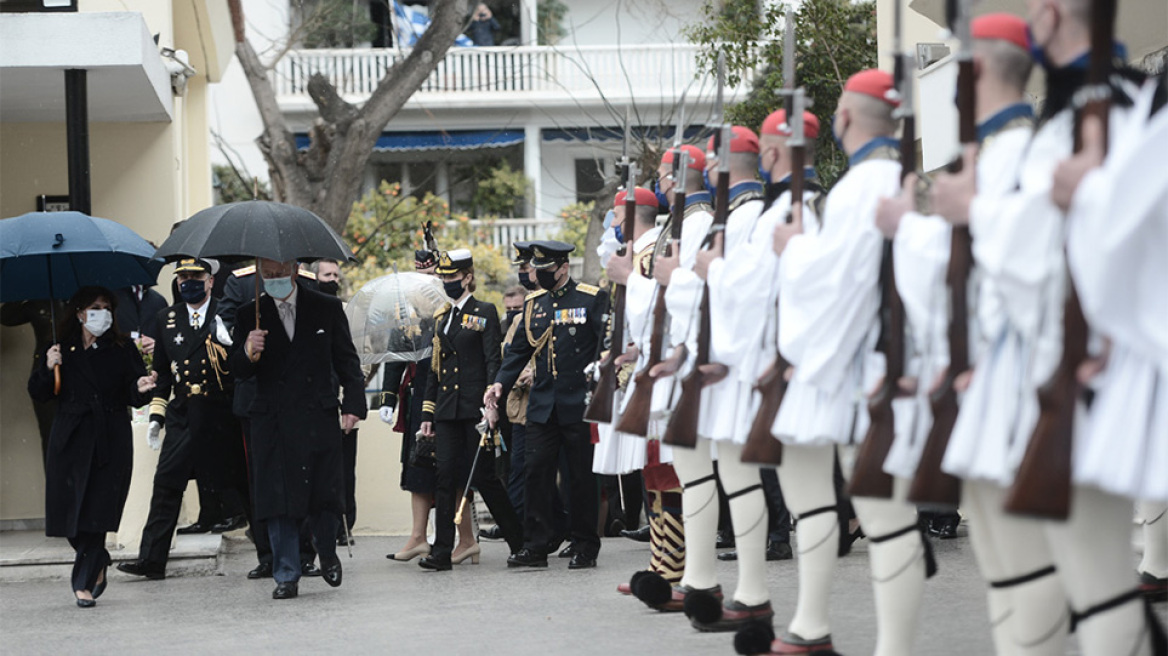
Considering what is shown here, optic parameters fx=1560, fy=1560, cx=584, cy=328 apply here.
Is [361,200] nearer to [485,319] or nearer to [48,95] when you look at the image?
[48,95]

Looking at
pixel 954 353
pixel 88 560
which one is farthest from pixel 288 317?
pixel 954 353

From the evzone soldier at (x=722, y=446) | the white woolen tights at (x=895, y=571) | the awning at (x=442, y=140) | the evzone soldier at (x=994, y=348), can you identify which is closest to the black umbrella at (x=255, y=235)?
the evzone soldier at (x=722, y=446)

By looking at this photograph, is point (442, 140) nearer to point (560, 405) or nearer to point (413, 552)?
point (413, 552)

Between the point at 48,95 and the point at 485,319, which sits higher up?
the point at 48,95

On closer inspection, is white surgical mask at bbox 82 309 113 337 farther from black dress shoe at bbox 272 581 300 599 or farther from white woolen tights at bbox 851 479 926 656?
white woolen tights at bbox 851 479 926 656

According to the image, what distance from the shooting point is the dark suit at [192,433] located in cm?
992

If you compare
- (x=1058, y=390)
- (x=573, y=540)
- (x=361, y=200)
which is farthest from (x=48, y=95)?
(x=361, y=200)

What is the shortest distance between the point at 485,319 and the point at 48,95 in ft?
14.6

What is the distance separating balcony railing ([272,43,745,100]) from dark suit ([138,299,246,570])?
60.7 feet

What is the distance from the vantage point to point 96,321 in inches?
357

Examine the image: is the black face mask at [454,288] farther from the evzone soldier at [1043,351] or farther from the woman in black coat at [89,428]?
the evzone soldier at [1043,351]

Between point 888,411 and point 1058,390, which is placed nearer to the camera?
point 1058,390

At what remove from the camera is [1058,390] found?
12.2 feet

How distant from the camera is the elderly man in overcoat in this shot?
8867 millimetres
